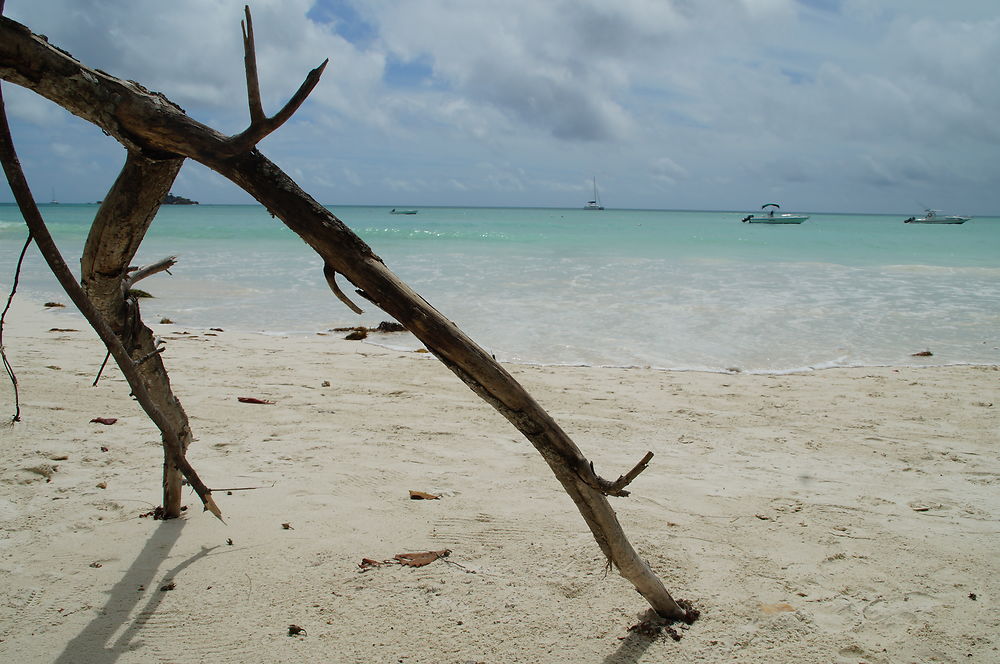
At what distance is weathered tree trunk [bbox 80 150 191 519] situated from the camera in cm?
225

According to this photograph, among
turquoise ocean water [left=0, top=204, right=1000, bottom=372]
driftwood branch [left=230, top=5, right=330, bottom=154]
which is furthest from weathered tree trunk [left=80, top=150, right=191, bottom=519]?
turquoise ocean water [left=0, top=204, right=1000, bottom=372]

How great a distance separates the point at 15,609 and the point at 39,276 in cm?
1354

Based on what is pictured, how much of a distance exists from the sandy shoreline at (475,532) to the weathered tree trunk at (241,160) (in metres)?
1.15

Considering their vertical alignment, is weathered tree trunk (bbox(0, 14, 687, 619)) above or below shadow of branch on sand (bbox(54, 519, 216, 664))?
above

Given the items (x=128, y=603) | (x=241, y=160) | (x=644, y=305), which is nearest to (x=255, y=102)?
(x=241, y=160)

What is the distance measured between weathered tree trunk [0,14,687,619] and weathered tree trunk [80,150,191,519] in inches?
7.2

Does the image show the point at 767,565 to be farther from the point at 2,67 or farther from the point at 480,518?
the point at 2,67

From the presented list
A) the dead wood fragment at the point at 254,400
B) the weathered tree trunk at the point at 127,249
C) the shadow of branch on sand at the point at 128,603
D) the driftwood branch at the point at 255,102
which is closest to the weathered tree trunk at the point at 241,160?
the driftwood branch at the point at 255,102

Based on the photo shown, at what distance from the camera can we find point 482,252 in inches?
971

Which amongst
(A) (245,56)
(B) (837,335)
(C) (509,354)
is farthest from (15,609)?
(B) (837,335)

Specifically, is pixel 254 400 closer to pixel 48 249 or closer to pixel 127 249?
pixel 127 249

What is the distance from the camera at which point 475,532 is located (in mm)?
3207

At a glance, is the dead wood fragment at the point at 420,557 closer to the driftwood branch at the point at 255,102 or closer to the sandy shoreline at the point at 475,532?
the sandy shoreline at the point at 475,532

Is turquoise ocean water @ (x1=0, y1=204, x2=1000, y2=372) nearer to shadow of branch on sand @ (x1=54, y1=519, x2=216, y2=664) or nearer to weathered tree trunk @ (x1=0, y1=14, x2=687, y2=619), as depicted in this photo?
shadow of branch on sand @ (x1=54, y1=519, x2=216, y2=664)
